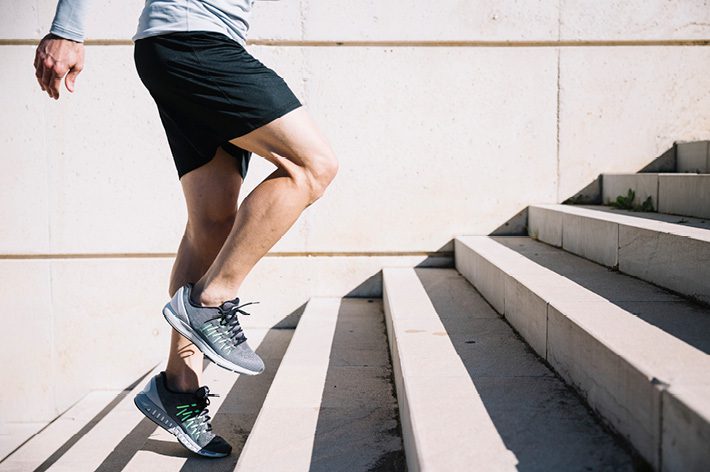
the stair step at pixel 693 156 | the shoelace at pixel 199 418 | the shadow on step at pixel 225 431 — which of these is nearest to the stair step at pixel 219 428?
the shadow on step at pixel 225 431

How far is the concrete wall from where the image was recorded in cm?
427

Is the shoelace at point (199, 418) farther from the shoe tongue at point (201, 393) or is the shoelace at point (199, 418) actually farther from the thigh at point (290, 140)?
the thigh at point (290, 140)

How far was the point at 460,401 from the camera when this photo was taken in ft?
6.17

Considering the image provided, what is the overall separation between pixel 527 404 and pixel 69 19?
1729 mm

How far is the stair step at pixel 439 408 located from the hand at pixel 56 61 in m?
1.35

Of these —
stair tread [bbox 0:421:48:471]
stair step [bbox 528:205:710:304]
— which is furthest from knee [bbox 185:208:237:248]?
stair tread [bbox 0:421:48:471]

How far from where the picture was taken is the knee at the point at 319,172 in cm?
206

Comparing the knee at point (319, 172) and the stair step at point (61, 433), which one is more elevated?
the knee at point (319, 172)

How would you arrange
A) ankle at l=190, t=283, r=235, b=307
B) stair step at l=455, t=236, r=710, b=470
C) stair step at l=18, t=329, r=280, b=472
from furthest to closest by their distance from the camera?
stair step at l=18, t=329, r=280, b=472
ankle at l=190, t=283, r=235, b=307
stair step at l=455, t=236, r=710, b=470

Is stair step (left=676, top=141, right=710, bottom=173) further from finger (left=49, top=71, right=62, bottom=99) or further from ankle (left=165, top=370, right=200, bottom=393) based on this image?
finger (left=49, top=71, right=62, bottom=99)

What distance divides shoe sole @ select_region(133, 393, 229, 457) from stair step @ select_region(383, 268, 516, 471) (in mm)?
827

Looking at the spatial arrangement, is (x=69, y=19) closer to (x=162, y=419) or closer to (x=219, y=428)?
(x=162, y=419)

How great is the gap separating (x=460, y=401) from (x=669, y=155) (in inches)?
122

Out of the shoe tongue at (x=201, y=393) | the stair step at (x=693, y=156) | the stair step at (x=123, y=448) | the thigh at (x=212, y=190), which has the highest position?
the stair step at (x=693, y=156)
